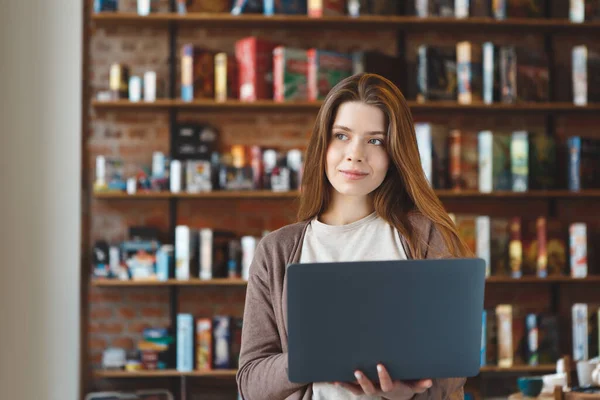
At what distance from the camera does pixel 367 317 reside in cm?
132

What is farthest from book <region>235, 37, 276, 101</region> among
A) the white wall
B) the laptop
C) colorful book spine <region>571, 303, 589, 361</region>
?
the laptop

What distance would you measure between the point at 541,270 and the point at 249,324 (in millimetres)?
2988

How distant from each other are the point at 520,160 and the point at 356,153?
290 cm

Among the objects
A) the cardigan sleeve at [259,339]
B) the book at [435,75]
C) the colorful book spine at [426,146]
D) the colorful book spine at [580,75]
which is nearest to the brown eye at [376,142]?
the cardigan sleeve at [259,339]

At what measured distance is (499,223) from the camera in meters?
4.21

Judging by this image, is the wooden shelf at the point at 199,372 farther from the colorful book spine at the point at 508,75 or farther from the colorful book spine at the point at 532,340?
the colorful book spine at the point at 508,75

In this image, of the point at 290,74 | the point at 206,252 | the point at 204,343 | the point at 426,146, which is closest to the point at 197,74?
the point at 290,74

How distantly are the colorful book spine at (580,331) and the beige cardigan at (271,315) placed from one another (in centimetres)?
286

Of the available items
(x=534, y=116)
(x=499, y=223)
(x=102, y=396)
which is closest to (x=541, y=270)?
(x=499, y=223)

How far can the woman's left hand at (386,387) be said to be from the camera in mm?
1306

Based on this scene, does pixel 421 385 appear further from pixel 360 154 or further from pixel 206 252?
pixel 206 252

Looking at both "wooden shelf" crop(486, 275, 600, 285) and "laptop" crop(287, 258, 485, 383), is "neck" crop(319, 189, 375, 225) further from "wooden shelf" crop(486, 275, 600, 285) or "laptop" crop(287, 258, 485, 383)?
"wooden shelf" crop(486, 275, 600, 285)

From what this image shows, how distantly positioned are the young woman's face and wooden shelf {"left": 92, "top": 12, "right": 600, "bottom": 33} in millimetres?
2712

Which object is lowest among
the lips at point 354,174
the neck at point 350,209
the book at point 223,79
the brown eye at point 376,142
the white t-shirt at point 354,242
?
the white t-shirt at point 354,242
